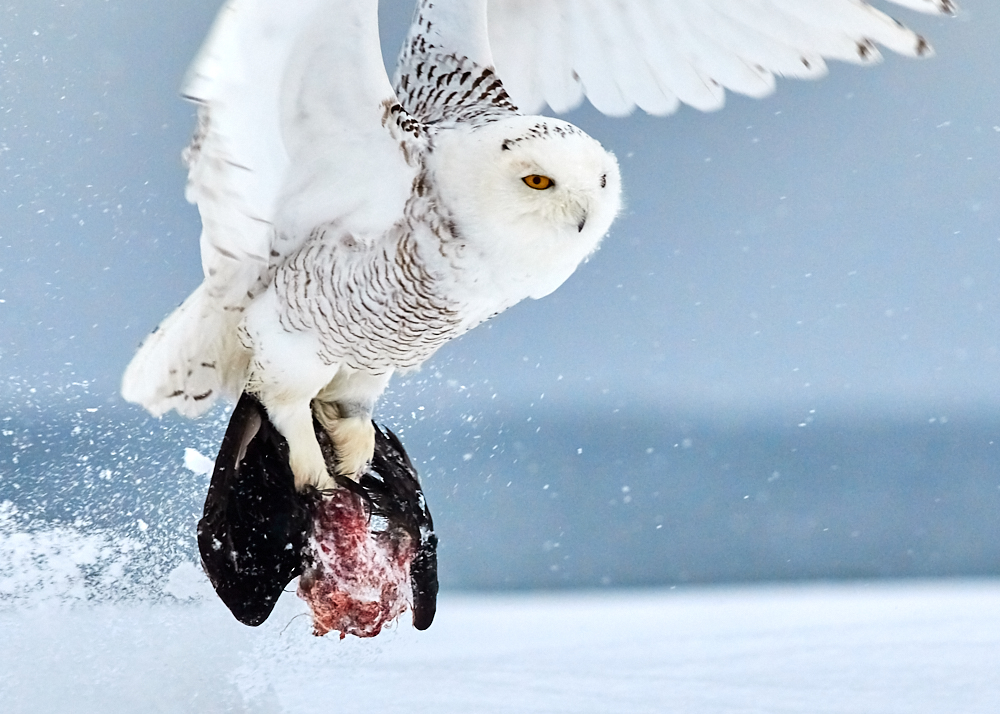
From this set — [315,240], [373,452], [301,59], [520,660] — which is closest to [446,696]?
[520,660]

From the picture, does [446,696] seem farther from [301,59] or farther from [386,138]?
[301,59]

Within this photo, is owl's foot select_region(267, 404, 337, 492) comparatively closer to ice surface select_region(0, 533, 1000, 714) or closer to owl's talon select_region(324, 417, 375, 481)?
owl's talon select_region(324, 417, 375, 481)

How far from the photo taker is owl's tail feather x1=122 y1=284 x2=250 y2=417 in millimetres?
1275

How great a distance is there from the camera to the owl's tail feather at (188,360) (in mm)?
1275

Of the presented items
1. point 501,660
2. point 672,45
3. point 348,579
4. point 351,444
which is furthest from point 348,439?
point 501,660

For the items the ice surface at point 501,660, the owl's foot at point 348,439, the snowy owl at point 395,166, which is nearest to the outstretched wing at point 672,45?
the snowy owl at point 395,166

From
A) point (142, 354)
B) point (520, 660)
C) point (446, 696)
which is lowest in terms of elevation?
point (520, 660)

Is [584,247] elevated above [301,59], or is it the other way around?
[301,59]

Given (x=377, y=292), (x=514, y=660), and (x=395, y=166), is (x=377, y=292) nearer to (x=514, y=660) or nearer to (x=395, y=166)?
(x=395, y=166)

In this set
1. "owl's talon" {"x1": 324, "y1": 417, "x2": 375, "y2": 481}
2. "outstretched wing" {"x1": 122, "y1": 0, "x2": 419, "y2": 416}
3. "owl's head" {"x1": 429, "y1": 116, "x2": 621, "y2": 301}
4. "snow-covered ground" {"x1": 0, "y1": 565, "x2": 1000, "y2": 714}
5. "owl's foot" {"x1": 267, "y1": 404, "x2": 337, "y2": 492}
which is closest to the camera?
"outstretched wing" {"x1": 122, "y1": 0, "x2": 419, "y2": 416}

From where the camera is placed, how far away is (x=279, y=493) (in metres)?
1.33

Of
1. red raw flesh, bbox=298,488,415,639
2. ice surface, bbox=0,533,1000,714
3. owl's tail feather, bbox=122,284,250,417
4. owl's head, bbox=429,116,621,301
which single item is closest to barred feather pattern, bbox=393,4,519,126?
owl's head, bbox=429,116,621,301

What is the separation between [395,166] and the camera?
1.07m

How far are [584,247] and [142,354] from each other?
0.70 meters
